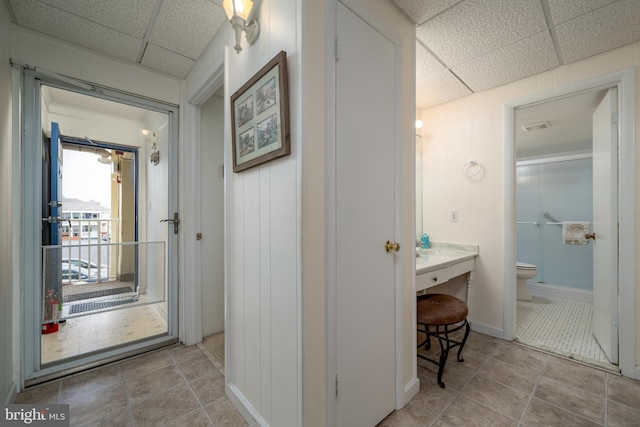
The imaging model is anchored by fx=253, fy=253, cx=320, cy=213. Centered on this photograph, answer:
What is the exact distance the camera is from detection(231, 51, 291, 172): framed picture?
3.58 ft

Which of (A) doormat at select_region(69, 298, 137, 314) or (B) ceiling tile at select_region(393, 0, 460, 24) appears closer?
(B) ceiling tile at select_region(393, 0, 460, 24)

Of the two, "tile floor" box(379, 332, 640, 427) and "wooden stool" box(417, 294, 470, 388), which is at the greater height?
"wooden stool" box(417, 294, 470, 388)

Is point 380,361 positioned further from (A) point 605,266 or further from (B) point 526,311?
(B) point 526,311

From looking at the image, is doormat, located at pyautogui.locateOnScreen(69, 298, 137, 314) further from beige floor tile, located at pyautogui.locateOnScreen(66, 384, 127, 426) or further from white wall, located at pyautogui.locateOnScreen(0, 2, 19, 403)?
beige floor tile, located at pyautogui.locateOnScreen(66, 384, 127, 426)

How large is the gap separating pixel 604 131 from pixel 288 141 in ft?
8.71

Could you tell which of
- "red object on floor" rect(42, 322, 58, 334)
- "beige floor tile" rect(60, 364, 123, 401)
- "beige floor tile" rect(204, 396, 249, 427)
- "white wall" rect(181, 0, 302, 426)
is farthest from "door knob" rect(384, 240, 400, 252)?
"red object on floor" rect(42, 322, 58, 334)

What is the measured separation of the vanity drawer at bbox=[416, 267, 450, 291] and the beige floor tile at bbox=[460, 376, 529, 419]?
670 millimetres

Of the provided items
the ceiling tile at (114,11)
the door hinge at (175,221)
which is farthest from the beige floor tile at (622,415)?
the ceiling tile at (114,11)

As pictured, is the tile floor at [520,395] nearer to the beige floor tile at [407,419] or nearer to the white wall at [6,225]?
the beige floor tile at [407,419]

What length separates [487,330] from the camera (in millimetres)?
2426

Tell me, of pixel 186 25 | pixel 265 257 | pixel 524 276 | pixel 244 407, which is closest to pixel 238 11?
pixel 186 25

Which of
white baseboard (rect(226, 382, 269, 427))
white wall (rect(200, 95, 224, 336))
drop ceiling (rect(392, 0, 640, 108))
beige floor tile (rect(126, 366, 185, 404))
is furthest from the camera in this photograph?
white wall (rect(200, 95, 224, 336))

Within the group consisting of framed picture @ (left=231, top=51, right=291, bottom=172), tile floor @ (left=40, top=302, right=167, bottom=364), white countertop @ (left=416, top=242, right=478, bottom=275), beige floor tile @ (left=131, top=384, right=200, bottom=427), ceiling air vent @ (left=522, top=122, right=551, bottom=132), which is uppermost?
ceiling air vent @ (left=522, top=122, right=551, bottom=132)

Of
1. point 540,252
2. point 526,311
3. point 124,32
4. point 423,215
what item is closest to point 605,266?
point 526,311
